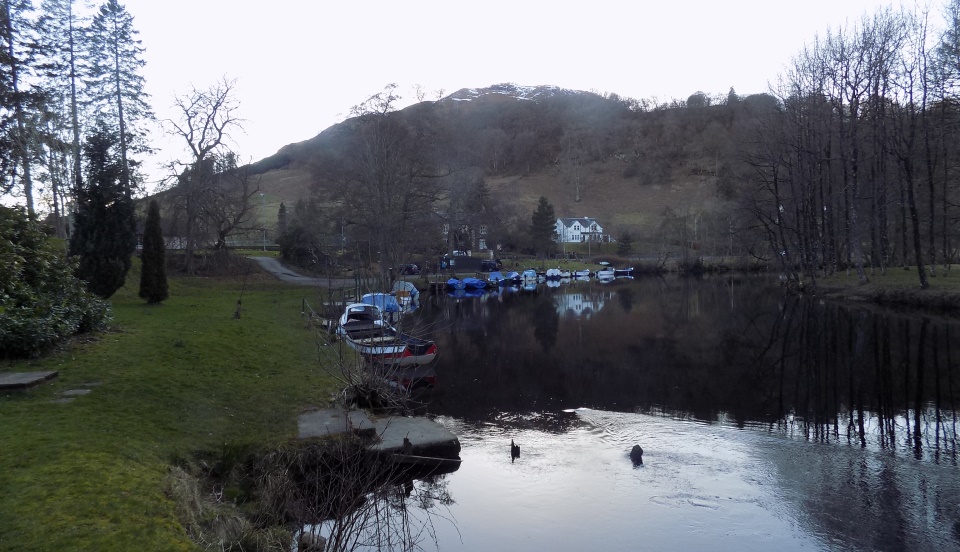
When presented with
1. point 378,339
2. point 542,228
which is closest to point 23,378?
point 378,339

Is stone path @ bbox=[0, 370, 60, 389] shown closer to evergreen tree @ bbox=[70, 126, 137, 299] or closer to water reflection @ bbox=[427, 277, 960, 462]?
water reflection @ bbox=[427, 277, 960, 462]

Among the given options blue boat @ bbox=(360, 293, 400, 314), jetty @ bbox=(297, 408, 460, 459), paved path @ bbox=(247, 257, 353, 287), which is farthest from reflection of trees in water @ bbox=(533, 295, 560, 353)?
paved path @ bbox=(247, 257, 353, 287)

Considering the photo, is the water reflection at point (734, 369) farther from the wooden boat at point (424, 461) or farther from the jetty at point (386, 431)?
the wooden boat at point (424, 461)

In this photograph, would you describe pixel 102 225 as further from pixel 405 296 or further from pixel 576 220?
pixel 576 220

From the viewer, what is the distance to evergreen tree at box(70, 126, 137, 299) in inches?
850

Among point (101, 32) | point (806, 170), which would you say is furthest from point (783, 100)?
point (101, 32)

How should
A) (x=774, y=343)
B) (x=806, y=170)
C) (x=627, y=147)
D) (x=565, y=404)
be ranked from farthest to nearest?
(x=627, y=147)
(x=806, y=170)
(x=774, y=343)
(x=565, y=404)

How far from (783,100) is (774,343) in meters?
31.6

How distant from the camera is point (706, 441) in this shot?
1240 centimetres

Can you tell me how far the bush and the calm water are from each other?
8.45 metres

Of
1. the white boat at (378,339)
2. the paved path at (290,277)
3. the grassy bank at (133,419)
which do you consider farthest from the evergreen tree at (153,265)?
the paved path at (290,277)

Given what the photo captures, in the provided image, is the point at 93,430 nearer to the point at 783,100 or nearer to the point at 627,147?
the point at 783,100

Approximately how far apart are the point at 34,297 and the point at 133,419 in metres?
5.95

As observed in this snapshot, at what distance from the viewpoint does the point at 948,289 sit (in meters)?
32.9
